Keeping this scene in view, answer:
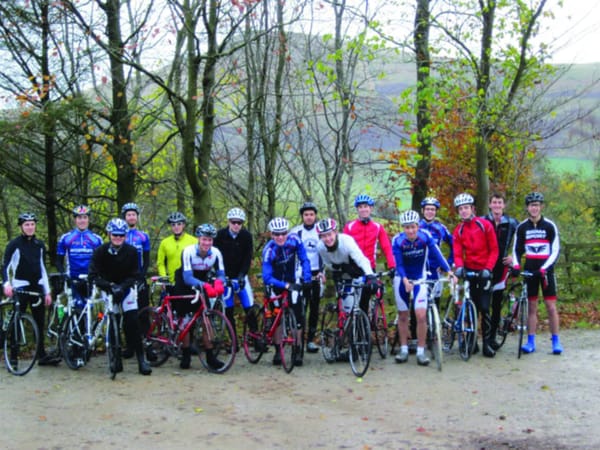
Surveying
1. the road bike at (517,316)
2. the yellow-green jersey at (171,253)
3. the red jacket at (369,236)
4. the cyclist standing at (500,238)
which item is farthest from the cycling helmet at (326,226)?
the road bike at (517,316)

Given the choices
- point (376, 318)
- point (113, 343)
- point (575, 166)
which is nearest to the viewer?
point (113, 343)

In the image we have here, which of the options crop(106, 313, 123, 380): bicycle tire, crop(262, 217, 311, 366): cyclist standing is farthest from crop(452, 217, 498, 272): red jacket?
crop(106, 313, 123, 380): bicycle tire

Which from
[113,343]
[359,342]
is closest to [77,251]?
[113,343]

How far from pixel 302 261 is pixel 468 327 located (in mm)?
2376

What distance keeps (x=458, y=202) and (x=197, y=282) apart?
3.72m

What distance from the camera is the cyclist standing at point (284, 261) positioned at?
9555 mm

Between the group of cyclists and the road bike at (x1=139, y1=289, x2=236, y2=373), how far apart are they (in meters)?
0.11

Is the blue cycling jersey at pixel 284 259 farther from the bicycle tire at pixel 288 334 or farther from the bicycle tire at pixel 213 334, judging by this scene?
the bicycle tire at pixel 213 334

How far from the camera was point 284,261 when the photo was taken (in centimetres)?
973

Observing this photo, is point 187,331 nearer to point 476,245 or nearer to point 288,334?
point 288,334

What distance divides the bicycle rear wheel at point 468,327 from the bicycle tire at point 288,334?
225 cm

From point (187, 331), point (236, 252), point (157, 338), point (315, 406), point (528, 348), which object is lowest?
point (315, 406)

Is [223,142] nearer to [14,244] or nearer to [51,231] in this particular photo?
[51,231]

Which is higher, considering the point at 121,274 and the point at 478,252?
the point at 478,252
